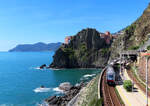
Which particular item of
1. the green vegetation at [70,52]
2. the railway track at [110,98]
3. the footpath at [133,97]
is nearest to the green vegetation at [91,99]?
the railway track at [110,98]

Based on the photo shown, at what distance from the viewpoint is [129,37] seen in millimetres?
95812

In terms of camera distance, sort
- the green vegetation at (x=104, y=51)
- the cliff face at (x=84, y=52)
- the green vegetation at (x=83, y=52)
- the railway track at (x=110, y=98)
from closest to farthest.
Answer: the railway track at (x=110, y=98) < the cliff face at (x=84, y=52) < the green vegetation at (x=104, y=51) < the green vegetation at (x=83, y=52)

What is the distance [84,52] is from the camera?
431 feet

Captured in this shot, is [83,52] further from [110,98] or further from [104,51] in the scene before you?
[110,98]

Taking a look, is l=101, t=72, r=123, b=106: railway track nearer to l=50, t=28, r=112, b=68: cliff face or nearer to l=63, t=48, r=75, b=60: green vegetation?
l=50, t=28, r=112, b=68: cliff face

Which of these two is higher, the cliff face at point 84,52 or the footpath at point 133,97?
the cliff face at point 84,52

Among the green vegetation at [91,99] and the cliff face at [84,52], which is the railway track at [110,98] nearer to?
the green vegetation at [91,99]

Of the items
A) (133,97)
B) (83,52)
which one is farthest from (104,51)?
(133,97)

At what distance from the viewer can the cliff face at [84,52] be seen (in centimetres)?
12588

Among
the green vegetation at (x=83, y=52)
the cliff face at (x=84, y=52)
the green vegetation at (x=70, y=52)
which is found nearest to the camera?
the cliff face at (x=84, y=52)

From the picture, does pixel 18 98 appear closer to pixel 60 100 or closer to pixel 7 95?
pixel 7 95

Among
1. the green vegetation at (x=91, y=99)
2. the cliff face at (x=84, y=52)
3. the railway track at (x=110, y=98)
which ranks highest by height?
the cliff face at (x=84, y=52)

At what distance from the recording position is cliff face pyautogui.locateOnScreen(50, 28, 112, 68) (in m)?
126

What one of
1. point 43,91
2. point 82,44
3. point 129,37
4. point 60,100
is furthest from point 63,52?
point 60,100
